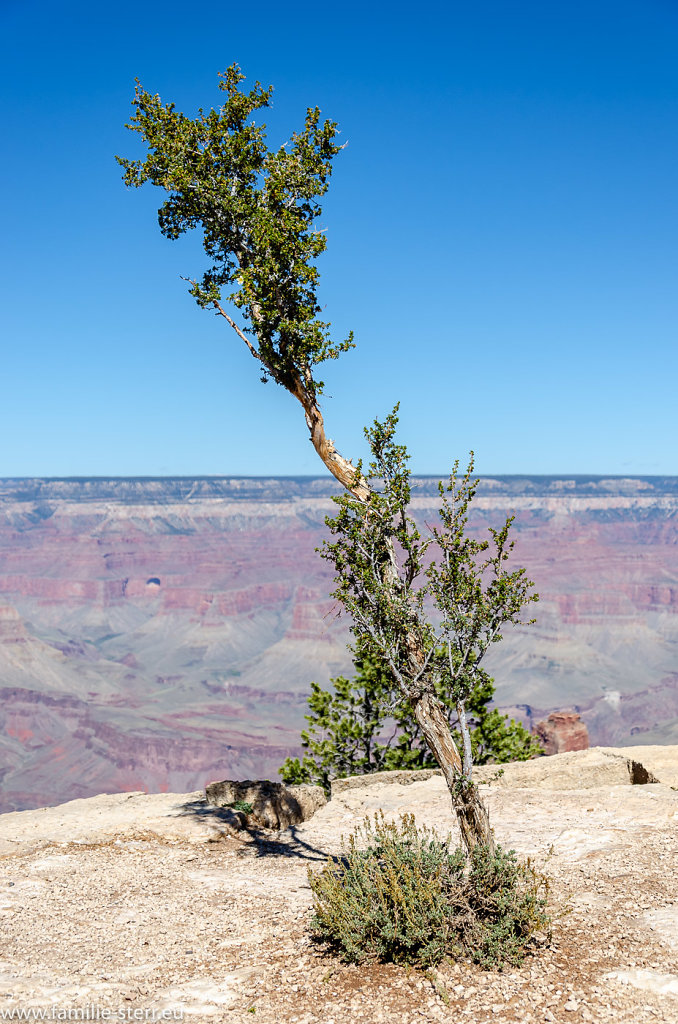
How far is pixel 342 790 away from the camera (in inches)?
725

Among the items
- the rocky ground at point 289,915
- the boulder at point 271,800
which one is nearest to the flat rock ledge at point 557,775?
the rocky ground at point 289,915

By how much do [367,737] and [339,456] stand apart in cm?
1433

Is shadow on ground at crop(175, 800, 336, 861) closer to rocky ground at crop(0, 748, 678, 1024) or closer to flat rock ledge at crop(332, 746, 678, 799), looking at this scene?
rocky ground at crop(0, 748, 678, 1024)

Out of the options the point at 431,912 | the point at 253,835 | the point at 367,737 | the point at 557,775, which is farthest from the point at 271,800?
the point at 431,912

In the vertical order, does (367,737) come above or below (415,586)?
below

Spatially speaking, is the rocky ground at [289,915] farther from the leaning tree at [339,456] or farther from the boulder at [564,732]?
the boulder at [564,732]

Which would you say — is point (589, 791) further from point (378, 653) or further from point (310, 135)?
point (310, 135)

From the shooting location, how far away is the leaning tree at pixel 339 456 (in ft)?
34.6

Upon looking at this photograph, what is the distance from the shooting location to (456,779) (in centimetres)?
1005

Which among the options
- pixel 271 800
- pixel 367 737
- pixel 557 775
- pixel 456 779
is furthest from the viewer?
pixel 367 737

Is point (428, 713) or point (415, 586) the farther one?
point (415, 586)

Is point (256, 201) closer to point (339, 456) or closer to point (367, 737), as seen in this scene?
point (339, 456)

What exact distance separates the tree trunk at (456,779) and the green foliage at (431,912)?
604 mm

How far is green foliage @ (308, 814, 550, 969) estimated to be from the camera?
8.27m
